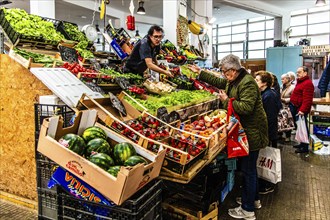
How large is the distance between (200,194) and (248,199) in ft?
2.11

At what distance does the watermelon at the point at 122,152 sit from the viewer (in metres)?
2.07

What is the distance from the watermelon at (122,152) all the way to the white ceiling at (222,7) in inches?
404

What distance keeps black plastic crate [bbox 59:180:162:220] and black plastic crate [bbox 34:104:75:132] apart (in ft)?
2.94

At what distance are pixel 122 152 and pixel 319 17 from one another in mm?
15527

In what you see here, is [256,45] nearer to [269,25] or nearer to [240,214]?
[269,25]

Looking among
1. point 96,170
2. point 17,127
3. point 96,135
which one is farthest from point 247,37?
point 96,170

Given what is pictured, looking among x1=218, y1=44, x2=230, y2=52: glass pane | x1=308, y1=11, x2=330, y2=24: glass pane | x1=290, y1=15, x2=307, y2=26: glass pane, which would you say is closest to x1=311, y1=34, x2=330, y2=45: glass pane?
x1=308, y1=11, x2=330, y2=24: glass pane

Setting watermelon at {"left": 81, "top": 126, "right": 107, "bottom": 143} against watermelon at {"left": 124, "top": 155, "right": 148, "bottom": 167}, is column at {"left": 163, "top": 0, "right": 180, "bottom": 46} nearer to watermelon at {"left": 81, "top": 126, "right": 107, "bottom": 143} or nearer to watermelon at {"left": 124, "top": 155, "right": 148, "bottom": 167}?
watermelon at {"left": 81, "top": 126, "right": 107, "bottom": 143}

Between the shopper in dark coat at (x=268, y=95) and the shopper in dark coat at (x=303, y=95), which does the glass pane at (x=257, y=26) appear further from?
the shopper in dark coat at (x=268, y=95)

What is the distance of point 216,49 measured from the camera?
61.6ft

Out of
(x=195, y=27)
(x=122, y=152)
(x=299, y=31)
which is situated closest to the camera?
(x=122, y=152)

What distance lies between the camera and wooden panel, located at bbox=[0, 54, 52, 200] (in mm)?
3227

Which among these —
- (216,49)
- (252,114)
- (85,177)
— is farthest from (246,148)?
(216,49)

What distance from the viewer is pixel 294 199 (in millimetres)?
3893
